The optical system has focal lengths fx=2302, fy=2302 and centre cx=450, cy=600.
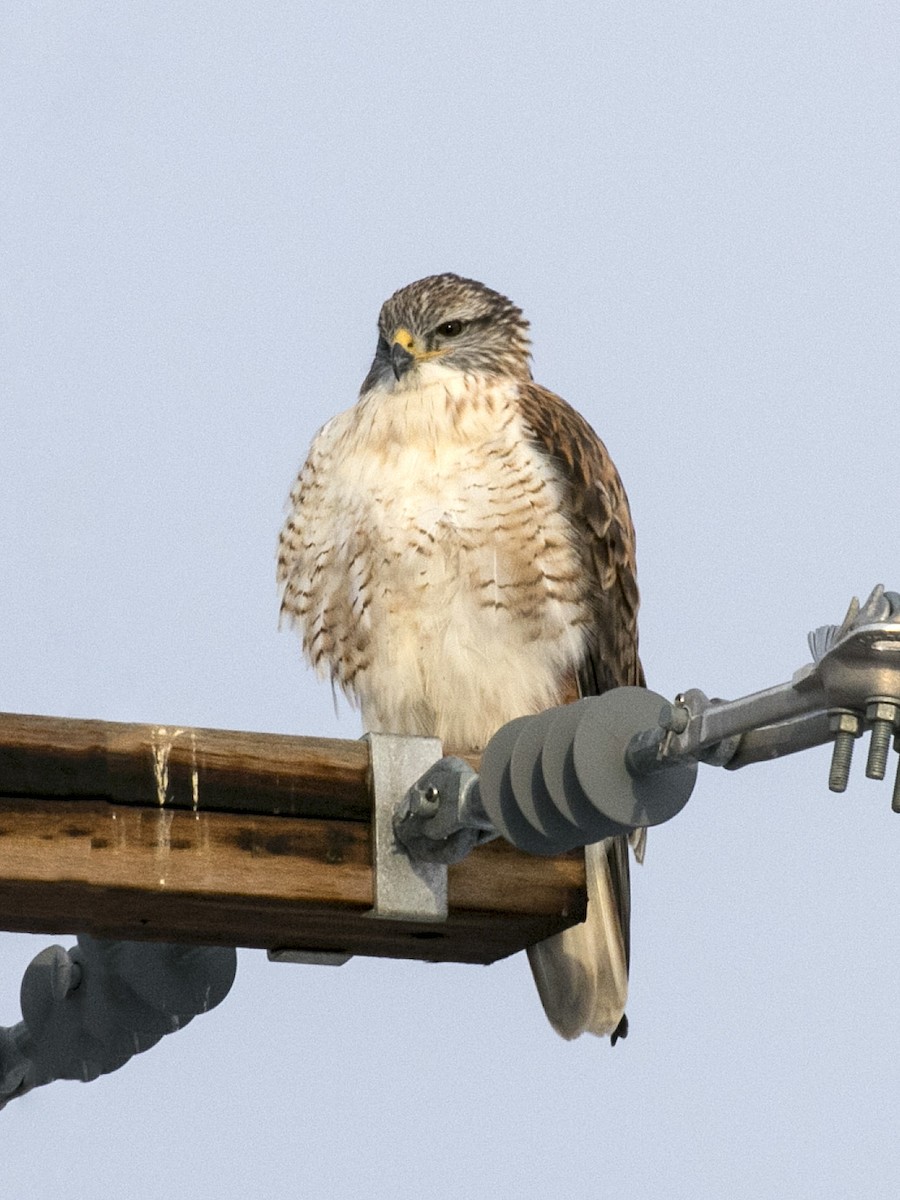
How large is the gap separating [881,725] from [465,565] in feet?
10.2

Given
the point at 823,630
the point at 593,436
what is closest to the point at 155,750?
the point at 823,630

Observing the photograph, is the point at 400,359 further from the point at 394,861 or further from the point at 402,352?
the point at 394,861

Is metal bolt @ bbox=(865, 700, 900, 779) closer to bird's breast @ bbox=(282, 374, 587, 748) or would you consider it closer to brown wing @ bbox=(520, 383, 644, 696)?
bird's breast @ bbox=(282, 374, 587, 748)

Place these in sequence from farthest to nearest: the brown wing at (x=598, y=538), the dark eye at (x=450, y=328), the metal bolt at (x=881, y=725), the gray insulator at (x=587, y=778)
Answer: the dark eye at (x=450, y=328), the brown wing at (x=598, y=538), the gray insulator at (x=587, y=778), the metal bolt at (x=881, y=725)

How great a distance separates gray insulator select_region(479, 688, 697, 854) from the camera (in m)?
3.30

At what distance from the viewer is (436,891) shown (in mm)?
4195

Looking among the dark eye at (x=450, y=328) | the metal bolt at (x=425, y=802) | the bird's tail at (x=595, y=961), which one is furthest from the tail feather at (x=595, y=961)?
the dark eye at (x=450, y=328)

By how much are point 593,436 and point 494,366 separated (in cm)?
52

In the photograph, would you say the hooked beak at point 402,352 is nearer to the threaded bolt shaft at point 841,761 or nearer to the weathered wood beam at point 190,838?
the weathered wood beam at point 190,838

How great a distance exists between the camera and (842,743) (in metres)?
2.85

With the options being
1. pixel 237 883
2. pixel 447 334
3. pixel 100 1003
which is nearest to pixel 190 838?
pixel 237 883

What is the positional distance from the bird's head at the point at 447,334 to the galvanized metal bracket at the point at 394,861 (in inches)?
98.1

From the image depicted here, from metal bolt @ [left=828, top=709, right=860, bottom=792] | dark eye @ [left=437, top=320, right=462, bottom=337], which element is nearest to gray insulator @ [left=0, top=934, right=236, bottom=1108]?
metal bolt @ [left=828, top=709, right=860, bottom=792]

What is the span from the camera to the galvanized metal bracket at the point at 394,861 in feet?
13.6
